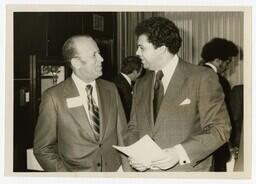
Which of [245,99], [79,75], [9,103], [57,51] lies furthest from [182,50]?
[9,103]

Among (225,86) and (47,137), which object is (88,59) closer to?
(47,137)

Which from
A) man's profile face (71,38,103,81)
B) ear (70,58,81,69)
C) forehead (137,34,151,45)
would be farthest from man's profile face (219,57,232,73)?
ear (70,58,81,69)

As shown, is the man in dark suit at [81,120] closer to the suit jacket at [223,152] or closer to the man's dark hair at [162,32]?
the man's dark hair at [162,32]

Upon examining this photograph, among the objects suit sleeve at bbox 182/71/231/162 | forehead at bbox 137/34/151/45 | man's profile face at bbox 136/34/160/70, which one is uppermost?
forehead at bbox 137/34/151/45

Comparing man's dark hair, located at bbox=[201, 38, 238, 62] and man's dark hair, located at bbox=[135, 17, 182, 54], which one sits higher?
man's dark hair, located at bbox=[135, 17, 182, 54]

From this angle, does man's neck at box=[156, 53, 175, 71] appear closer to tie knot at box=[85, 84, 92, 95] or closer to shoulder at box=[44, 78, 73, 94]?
tie knot at box=[85, 84, 92, 95]

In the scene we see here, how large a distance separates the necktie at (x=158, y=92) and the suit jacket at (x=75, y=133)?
0.71 feet

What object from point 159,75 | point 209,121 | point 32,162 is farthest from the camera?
point 32,162

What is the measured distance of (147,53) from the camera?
1.83 m

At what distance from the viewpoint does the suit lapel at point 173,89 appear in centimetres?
176

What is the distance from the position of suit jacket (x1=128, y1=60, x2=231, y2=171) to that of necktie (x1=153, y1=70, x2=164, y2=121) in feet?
0.08

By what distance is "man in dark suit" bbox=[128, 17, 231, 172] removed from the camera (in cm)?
173

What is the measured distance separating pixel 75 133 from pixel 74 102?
184mm

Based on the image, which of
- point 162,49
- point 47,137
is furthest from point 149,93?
point 47,137
